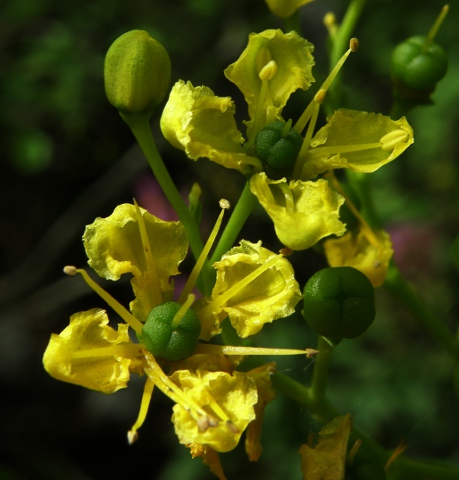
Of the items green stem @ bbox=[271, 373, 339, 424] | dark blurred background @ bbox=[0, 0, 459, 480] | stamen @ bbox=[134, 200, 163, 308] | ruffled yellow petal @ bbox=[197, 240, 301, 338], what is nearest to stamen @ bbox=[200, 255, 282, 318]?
ruffled yellow petal @ bbox=[197, 240, 301, 338]

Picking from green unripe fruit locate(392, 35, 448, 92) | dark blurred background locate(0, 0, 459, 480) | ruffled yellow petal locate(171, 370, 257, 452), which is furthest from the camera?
dark blurred background locate(0, 0, 459, 480)

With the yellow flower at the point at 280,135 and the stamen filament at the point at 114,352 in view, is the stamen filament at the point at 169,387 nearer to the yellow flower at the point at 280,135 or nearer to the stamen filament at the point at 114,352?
the stamen filament at the point at 114,352

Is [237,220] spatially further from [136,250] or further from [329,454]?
[329,454]

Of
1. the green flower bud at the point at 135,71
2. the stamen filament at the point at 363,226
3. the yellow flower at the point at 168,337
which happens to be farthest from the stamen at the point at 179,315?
the stamen filament at the point at 363,226

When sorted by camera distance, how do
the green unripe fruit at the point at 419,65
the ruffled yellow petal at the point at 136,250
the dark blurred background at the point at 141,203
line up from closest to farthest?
the ruffled yellow petal at the point at 136,250, the green unripe fruit at the point at 419,65, the dark blurred background at the point at 141,203

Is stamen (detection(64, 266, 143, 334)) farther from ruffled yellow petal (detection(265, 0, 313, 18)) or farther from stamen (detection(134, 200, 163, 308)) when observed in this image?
ruffled yellow petal (detection(265, 0, 313, 18))

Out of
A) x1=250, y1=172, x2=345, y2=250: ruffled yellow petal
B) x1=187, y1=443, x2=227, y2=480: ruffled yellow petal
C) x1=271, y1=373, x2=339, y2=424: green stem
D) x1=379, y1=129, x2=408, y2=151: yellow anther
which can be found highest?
x1=250, y1=172, x2=345, y2=250: ruffled yellow petal

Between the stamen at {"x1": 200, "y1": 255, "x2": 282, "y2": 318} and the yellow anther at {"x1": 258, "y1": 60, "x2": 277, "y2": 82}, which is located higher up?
the yellow anther at {"x1": 258, "y1": 60, "x2": 277, "y2": 82}
